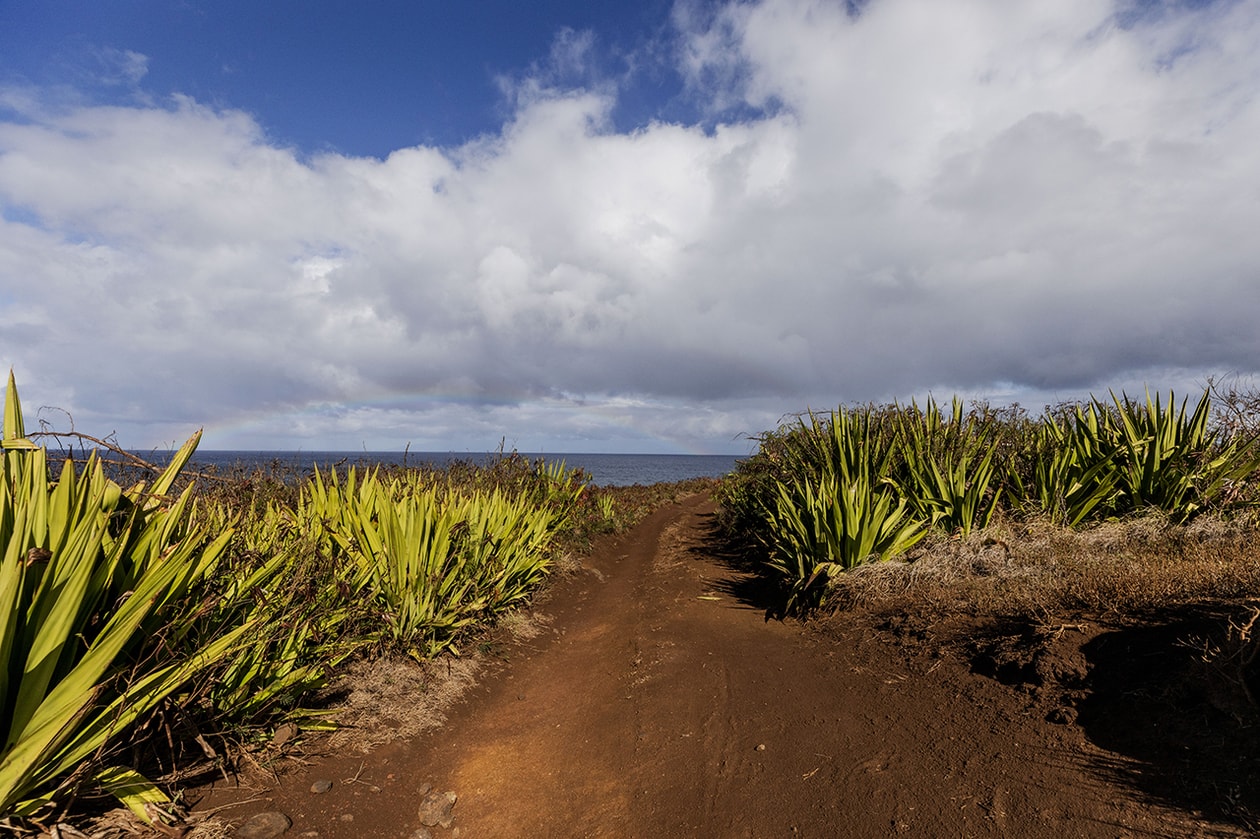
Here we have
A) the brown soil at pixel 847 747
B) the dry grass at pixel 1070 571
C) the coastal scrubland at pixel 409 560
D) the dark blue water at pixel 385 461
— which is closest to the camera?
the coastal scrubland at pixel 409 560

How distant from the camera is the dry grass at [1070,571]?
440cm

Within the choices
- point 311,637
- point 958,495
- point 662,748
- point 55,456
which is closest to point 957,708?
point 662,748

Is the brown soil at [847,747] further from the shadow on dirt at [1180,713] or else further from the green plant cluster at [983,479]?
the green plant cluster at [983,479]

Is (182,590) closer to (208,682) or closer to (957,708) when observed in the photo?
(208,682)

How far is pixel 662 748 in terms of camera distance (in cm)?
408

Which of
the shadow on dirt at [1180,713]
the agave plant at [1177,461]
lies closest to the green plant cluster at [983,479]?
the agave plant at [1177,461]

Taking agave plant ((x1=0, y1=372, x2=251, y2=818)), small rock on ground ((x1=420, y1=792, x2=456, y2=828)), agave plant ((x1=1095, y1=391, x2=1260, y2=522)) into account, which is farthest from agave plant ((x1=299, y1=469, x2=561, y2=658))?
agave plant ((x1=1095, y1=391, x2=1260, y2=522))

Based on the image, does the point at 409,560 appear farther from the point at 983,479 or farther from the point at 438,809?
the point at 983,479

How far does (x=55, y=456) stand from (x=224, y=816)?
208cm

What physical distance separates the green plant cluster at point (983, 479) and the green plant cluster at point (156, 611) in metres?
3.90

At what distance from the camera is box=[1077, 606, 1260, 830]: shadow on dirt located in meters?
2.70

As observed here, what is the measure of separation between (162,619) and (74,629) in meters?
0.45

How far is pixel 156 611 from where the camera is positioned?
3.09m

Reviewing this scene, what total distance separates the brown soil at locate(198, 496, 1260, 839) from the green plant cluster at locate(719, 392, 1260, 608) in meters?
1.33
